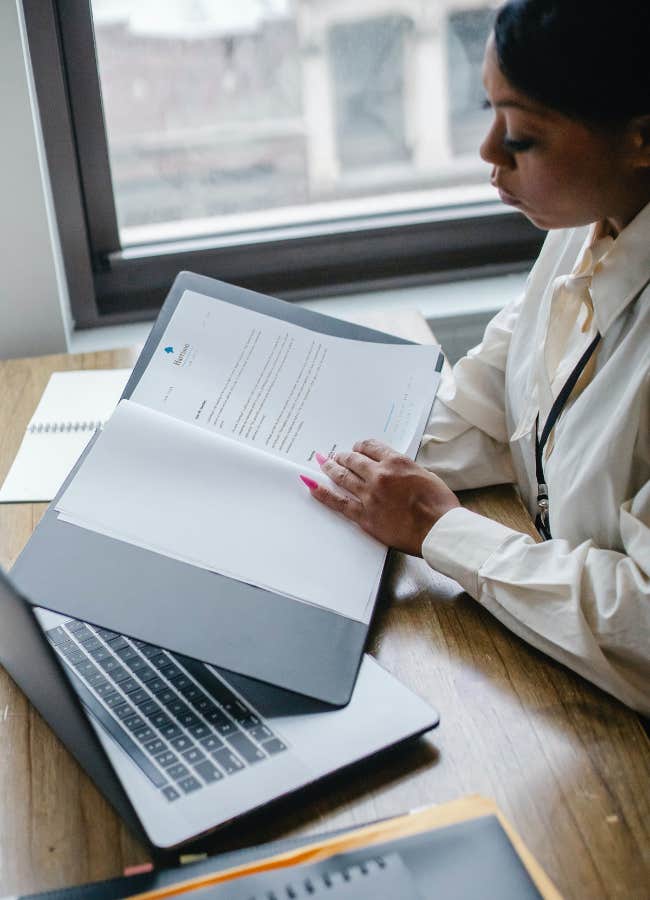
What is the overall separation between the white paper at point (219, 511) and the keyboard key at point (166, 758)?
0.52 ft

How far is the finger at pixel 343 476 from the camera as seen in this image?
3.10 feet

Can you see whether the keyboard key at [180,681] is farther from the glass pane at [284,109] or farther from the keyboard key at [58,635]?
the glass pane at [284,109]

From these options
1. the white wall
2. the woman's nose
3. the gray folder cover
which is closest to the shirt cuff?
the gray folder cover

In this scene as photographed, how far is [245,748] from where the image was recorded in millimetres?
737

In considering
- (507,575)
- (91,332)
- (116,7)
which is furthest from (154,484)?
(116,7)

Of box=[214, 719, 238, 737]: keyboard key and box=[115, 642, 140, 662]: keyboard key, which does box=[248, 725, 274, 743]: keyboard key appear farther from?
box=[115, 642, 140, 662]: keyboard key

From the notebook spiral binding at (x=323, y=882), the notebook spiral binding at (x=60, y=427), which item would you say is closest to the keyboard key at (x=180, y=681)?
the notebook spiral binding at (x=323, y=882)

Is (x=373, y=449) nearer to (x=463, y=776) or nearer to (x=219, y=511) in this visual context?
(x=219, y=511)

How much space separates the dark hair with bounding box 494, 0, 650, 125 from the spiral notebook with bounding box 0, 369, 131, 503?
623mm

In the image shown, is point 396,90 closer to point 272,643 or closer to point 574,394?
point 574,394

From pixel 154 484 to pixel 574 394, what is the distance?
0.40 metres

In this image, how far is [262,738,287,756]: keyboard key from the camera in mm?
734

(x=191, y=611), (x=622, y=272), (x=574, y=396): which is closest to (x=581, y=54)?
(x=622, y=272)

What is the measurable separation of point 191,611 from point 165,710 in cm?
8
